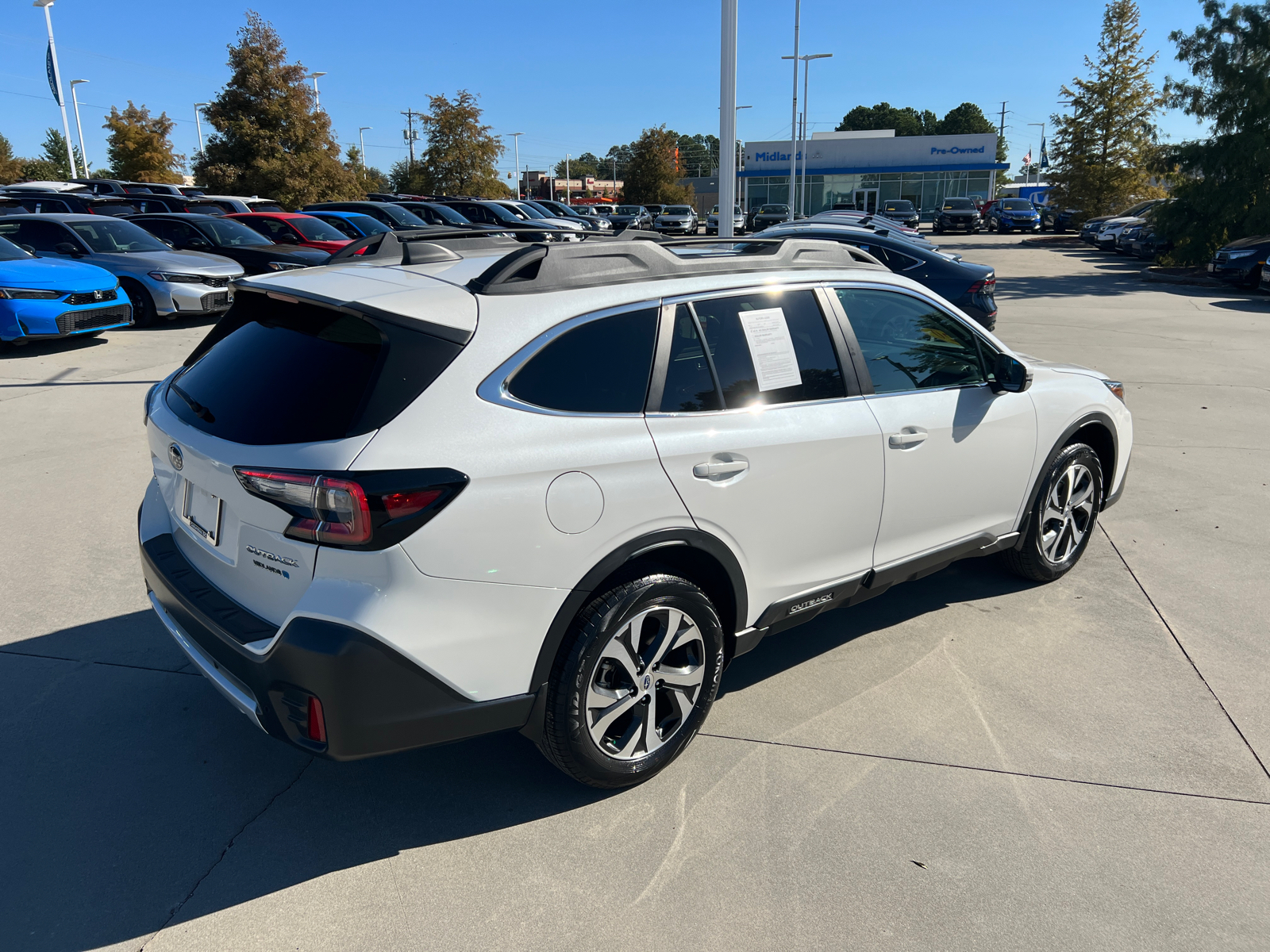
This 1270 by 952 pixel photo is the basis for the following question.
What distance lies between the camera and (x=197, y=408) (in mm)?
3000

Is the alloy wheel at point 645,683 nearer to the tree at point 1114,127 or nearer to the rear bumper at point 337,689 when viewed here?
the rear bumper at point 337,689

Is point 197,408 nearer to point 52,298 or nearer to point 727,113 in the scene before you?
point 727,113

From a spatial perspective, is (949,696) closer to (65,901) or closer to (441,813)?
(441,813)

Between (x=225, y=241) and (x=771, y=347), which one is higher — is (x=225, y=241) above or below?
above

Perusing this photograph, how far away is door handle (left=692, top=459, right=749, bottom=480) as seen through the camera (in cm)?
304

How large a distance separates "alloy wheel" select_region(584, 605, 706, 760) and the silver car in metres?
11.7

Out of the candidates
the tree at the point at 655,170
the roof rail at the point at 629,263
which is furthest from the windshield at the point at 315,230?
the tree at the point at 655,170

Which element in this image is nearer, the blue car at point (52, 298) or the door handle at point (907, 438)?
the door handle at point (907, 438)

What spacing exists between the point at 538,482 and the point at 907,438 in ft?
A: 5.88

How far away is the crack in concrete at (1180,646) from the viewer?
343 centimetres

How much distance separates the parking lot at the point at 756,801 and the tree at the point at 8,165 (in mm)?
58042

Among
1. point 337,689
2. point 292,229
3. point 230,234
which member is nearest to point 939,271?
point 337,689

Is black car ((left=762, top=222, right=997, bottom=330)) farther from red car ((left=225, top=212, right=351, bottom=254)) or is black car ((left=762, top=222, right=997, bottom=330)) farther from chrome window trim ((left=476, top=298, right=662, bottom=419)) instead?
red car ((left=225, top=212, right=351, bottom=254))

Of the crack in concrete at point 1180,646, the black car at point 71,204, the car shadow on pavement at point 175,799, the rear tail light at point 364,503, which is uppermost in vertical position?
the black car at point 71,204
